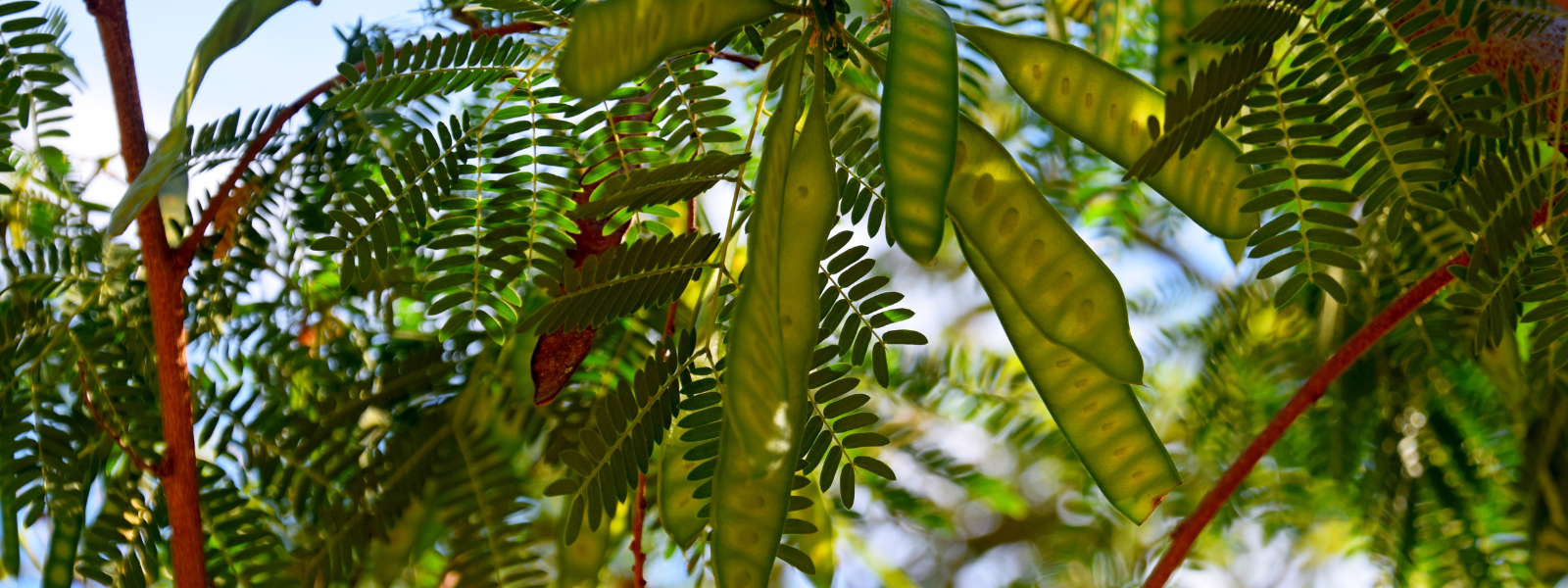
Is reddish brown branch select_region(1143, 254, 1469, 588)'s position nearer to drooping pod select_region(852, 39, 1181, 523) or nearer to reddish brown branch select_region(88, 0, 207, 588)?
drooping pod select_region(852, 39, 1181, 523)

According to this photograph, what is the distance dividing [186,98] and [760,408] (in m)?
0.27

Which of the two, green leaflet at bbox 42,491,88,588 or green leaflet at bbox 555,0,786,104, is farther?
green leaflet at bbox 42,491,88,588

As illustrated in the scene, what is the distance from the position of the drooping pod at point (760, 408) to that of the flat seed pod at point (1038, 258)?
72 millimetres

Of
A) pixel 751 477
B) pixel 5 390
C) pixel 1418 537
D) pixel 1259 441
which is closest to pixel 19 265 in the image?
pixel 5 390

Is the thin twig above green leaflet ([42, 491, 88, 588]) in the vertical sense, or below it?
above

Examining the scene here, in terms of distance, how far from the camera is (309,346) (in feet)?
2.29

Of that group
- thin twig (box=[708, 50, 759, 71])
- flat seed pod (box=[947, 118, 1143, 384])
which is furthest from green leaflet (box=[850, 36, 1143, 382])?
thin twig (box=[708, 50, 759, 71])

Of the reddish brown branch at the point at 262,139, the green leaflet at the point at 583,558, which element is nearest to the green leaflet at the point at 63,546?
the reddish brown branch at the point at 262,139

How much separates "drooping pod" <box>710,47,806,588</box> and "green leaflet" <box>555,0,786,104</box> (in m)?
0.03

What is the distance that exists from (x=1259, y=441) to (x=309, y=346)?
612 millimetres

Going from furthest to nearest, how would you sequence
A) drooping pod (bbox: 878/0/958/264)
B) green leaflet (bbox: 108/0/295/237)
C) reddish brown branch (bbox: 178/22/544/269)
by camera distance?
reddish brown branch (bbox: 178/22/544/269)
green leaflet (bbox: 108/0/295/237)
drooping pod (bbox: 878/0/958/264)

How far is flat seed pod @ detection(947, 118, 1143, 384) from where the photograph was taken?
331mm

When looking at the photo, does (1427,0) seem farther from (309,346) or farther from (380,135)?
(309,346)

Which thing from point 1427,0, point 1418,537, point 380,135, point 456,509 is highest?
point 380,135
